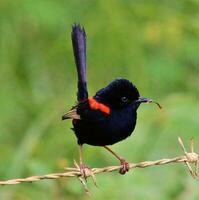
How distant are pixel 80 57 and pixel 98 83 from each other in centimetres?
278

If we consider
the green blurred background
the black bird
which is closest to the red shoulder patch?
the black bird

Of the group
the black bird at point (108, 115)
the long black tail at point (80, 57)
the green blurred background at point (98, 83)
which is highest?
the green blurred background at point (98, 83)

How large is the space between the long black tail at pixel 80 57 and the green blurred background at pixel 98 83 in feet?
4.24

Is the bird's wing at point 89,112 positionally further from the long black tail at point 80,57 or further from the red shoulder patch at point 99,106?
the long black tail at point 80,57

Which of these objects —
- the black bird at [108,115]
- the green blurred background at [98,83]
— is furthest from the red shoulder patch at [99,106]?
the green blurred background at [98,83]

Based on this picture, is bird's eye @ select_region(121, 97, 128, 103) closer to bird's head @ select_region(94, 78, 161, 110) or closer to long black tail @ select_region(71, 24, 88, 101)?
bird's head @ select_region(94, 78, 161, 110)

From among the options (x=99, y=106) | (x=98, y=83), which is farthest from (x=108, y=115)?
(x=98, y=83)

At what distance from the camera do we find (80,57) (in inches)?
224

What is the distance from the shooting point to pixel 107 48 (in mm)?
8859

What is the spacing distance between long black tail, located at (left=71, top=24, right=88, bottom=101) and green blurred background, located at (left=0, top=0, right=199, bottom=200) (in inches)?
50.9

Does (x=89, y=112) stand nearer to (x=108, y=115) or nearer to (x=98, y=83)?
(x=108, y=115)

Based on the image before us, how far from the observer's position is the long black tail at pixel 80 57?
5.58 m

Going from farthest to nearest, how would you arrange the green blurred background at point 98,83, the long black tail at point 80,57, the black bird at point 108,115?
the green blurred background at point 98,83 < the long black tail at point 80,57 < the black bird at point 108,115

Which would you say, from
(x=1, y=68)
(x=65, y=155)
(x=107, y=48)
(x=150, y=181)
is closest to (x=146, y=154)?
(x=150, y=181)
